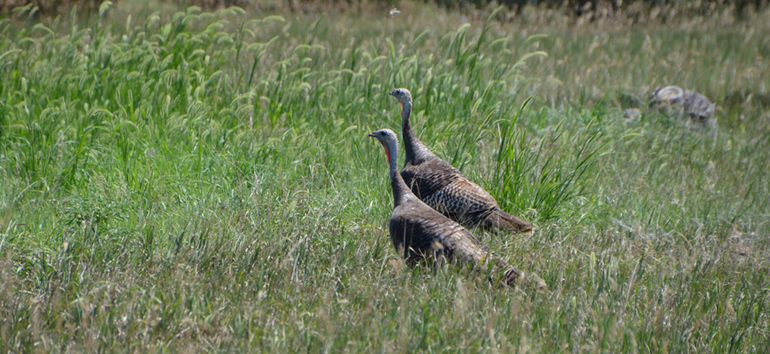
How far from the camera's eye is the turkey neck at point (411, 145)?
488 cm

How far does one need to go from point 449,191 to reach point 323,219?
39.1 inches

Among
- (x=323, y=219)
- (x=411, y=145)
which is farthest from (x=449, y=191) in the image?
(x=323, y=219)

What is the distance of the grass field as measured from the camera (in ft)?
9.11

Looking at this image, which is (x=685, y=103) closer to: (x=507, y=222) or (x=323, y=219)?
(x=507, y=222)

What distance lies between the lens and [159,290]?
2.99m

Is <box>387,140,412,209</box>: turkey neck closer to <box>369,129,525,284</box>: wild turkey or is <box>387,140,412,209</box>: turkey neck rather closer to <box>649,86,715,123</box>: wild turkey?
<box>369,129,525,284</box>: wild turkey

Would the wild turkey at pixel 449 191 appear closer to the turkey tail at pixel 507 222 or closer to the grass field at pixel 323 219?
the turkey tail at pixel 507 222

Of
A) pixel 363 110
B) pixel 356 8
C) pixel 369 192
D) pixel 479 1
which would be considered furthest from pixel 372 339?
pixel 479 1

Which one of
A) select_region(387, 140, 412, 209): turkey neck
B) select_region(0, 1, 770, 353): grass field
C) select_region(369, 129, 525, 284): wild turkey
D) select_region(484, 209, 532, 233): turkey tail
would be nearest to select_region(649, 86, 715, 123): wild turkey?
select_region(0, 1, 770, 353): grass field

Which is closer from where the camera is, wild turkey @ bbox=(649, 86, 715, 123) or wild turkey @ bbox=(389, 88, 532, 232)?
wild turkey @ bbox=(389, 88, 532, 232)

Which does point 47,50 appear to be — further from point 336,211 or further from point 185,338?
point 185,338

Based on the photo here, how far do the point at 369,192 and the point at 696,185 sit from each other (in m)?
3.31

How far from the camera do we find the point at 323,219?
4.06m

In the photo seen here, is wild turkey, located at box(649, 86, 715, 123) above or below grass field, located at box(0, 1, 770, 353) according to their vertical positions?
below
